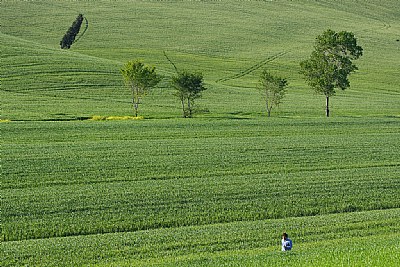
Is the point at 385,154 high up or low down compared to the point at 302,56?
down

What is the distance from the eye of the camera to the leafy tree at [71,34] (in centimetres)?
9754

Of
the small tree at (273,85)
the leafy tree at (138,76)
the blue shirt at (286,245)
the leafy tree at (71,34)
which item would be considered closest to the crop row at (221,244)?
the blue shirt at (286,245)

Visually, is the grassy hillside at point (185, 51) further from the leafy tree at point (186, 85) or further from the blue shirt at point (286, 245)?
the blue shirt at point (286, 245)

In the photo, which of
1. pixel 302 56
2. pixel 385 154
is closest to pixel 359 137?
pixel 385 154

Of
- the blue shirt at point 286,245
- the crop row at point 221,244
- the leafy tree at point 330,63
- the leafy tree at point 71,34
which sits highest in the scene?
the leafy tree at point 71,34

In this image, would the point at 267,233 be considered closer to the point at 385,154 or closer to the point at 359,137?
the point at 385,154

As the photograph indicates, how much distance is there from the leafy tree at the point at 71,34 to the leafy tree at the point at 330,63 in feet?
172

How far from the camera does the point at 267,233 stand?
18.7 meters

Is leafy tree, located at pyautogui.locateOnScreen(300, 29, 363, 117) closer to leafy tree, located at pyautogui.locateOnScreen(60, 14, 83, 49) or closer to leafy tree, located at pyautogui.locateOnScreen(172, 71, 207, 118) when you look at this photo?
leafy tree, located at pyautogui.locateOnScreen(172, 71, 207, 118)

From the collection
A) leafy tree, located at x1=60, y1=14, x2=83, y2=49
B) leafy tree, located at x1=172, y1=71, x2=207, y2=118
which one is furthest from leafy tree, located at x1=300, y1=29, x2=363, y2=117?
leafy tree, located at x1=60, y1=14, x2=83, y2=49

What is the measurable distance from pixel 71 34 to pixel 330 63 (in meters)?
58.8

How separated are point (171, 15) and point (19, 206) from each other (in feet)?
341

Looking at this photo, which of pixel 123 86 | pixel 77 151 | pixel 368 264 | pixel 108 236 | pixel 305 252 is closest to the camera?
pixel 368 264

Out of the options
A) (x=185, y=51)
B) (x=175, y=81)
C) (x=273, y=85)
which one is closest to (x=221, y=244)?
(x=175, y=81)
